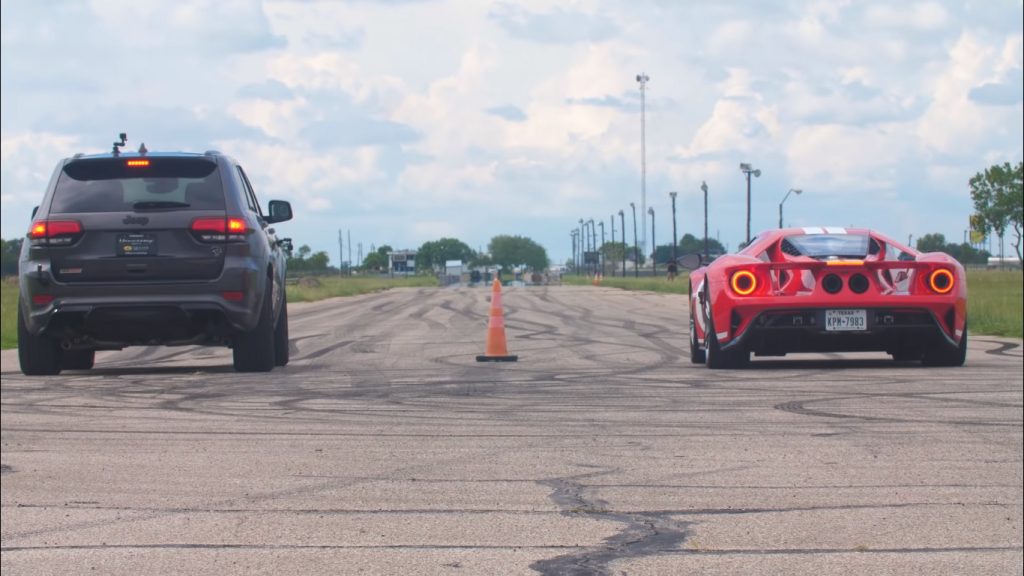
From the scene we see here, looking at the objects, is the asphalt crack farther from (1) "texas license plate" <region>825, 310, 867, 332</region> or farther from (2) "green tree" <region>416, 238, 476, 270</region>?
(2) "green tree" <region>416, 238, 476, 270</region>

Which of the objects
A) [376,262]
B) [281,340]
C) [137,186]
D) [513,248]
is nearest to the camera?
[137,186]

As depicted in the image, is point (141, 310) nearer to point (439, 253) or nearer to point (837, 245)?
point (439, 253)

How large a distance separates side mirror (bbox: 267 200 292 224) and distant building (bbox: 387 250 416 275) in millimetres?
679

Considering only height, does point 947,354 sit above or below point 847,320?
below

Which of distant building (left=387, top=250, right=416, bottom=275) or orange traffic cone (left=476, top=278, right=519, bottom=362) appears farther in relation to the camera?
orange traffic cone (left=476, top=278, right=519, bottom=362)

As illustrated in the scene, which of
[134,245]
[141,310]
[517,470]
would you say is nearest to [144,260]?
[134,245]

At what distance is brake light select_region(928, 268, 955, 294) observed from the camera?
5.36 meters

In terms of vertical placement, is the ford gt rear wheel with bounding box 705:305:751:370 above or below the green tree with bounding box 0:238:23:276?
below

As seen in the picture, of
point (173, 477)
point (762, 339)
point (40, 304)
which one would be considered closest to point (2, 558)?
point (173, 477)

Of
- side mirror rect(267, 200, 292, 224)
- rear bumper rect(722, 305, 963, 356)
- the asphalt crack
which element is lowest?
the asphalt crack

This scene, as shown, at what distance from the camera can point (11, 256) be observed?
13.1 feet

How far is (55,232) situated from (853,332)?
4.48m

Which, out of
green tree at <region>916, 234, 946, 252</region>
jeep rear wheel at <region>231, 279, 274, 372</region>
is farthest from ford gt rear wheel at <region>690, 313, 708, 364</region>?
jeep rear wheel at <region>231, 279, 274, 372</region>

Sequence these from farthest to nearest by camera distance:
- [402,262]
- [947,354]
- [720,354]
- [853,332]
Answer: [720,354], [947,354], [853,332], [402,262]
